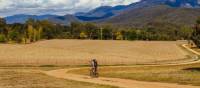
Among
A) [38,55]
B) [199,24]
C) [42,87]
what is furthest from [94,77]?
[38,55]

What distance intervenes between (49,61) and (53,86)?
48969mm

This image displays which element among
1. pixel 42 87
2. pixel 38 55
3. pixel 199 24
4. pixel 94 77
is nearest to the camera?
pixel 42 87

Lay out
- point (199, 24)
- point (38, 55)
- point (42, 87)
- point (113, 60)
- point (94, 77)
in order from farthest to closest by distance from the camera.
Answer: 1. point (38, 55)
2. point (113, 60)
3. point (199, 24)
4. point (94, 77)
5. point (42, 87)

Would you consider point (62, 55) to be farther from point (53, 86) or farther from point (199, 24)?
point (53, 86)

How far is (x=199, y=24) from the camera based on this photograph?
264 ft

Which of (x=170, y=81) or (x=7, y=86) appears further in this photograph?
(x=170, y=81)

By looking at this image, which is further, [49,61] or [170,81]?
[49,61]

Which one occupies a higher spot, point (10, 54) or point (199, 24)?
→ point (199, 24)

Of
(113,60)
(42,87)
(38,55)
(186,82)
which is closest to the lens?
(42,87)

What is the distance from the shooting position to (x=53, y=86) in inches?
1667

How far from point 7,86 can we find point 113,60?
54652 mm

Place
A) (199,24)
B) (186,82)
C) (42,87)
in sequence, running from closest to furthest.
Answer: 1. (42,87)
2. (186,82)
3. (199,24)

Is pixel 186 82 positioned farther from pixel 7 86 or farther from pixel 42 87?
pixel 7 86

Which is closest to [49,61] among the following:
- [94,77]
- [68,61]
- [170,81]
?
[68,61]
